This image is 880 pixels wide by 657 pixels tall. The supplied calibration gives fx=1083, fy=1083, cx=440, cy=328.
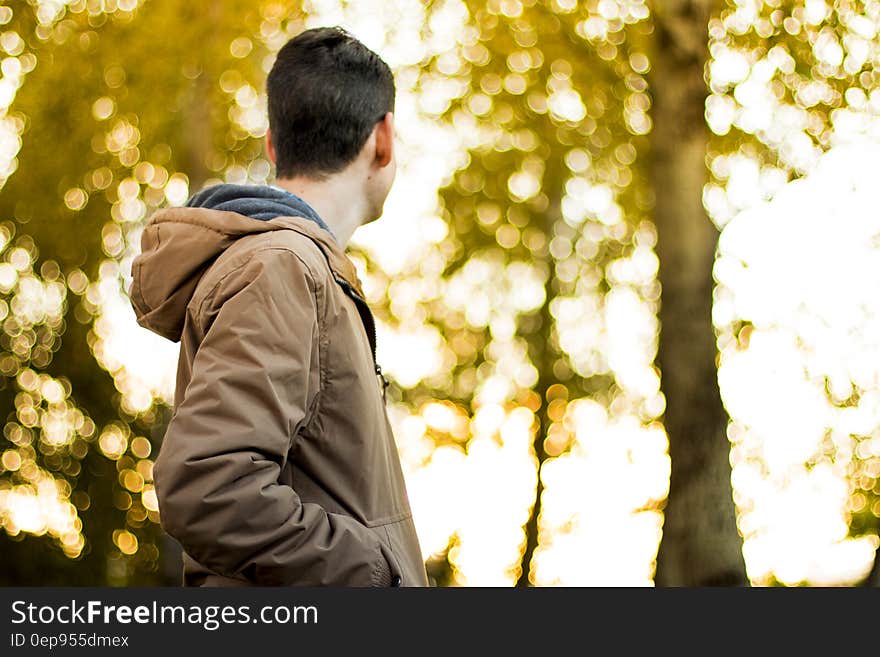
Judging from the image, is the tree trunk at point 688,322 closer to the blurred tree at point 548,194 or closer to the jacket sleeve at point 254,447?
the blurred tree at point 548,194

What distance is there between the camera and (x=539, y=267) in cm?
1596

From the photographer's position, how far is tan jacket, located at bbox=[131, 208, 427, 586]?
2.06m

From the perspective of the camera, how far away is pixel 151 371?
16406 mm

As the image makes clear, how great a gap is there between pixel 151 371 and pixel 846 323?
10.6m

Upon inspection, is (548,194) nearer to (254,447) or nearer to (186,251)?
(186,251)

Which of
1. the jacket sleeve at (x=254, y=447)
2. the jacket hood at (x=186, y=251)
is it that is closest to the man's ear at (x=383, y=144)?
the jacket hood at (x=186, y=251)

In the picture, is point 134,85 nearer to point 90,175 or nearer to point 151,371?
point 90,175

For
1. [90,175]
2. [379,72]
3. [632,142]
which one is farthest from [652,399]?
[379,72]

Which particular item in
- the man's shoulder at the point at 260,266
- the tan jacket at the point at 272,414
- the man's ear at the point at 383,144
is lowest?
the tan jacket at the point at 272,414

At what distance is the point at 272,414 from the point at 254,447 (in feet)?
0.24

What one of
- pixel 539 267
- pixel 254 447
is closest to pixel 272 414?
pixel 254 447

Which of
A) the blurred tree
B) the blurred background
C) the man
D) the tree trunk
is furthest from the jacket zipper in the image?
the blurred tree

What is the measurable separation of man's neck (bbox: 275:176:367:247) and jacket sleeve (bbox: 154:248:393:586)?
1.27ft

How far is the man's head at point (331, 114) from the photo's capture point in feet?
8.49
